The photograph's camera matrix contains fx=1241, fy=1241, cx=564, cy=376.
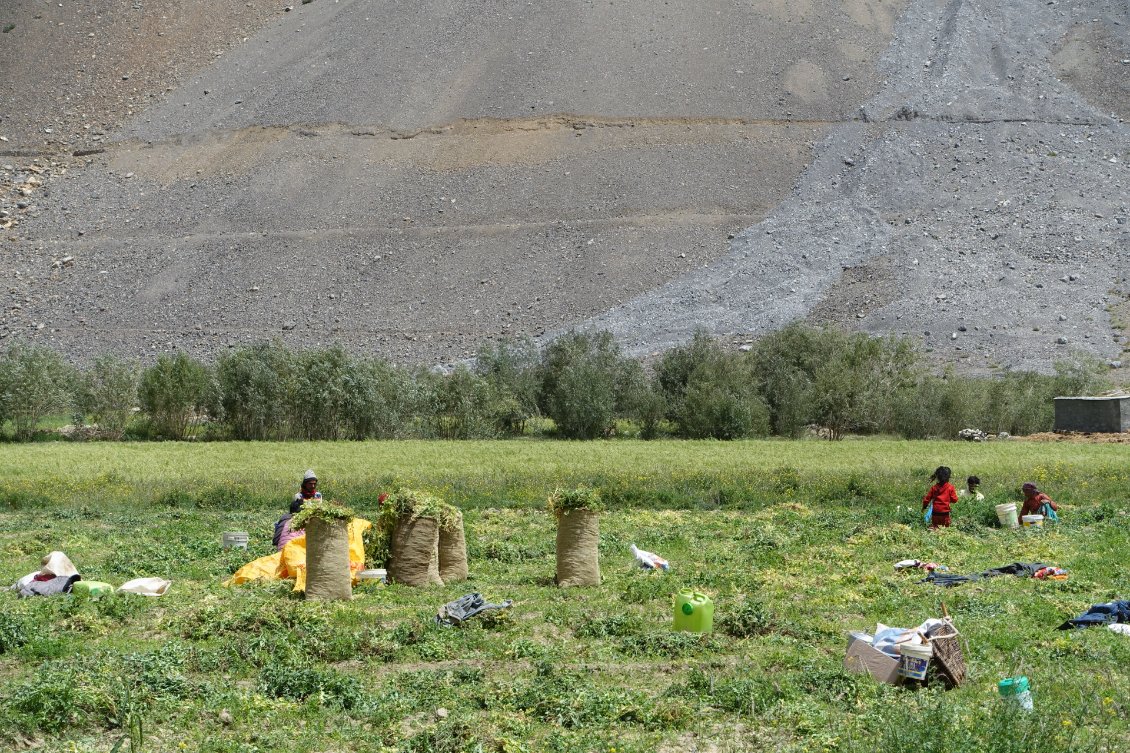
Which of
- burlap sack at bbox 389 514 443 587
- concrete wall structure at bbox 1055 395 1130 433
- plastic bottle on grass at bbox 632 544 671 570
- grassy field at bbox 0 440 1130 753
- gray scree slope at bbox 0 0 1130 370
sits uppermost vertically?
gray scree slope at bbox 0 0 1130 370

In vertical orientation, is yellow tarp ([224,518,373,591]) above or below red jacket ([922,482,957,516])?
below

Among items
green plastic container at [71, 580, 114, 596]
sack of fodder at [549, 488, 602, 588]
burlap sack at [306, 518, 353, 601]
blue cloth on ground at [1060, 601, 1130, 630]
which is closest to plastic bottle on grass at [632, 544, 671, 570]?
sack of fodder at [549, 488, 602, 588]

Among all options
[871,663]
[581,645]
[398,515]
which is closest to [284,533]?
[398,515]

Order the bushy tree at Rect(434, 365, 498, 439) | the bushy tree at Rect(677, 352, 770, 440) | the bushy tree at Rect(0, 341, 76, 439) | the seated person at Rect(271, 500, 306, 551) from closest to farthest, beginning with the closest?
the seated person at Rect(271, 500, 306, 551) < the bushy tree at Rect(0, 341, 76, 439) < the bushy tree at Rect(677, 352, 770, 440) < the bushy tree at Rect(434, 365, 498, 439)

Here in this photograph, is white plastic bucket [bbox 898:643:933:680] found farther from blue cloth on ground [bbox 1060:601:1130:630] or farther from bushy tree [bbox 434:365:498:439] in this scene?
bushy tree [bbox 434:365:498:439]

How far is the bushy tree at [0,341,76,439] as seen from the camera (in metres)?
44.4

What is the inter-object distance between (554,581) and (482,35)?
8665 cm

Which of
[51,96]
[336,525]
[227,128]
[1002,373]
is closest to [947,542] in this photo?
[336,525]

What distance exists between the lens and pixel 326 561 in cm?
1438

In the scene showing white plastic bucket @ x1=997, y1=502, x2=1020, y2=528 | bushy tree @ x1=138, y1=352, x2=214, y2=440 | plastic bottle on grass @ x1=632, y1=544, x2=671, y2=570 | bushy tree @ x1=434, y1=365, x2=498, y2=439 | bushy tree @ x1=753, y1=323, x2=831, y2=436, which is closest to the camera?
plastic bottle on grass @ x1=632, y1=544, x2=671, y2=570

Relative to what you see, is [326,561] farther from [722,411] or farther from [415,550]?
[722,411]

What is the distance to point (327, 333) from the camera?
69312 mm

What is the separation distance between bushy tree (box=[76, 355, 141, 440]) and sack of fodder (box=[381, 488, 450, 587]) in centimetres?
3354

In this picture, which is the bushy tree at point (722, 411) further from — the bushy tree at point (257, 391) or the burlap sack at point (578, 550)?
the burlap sack at point (578, 550)
